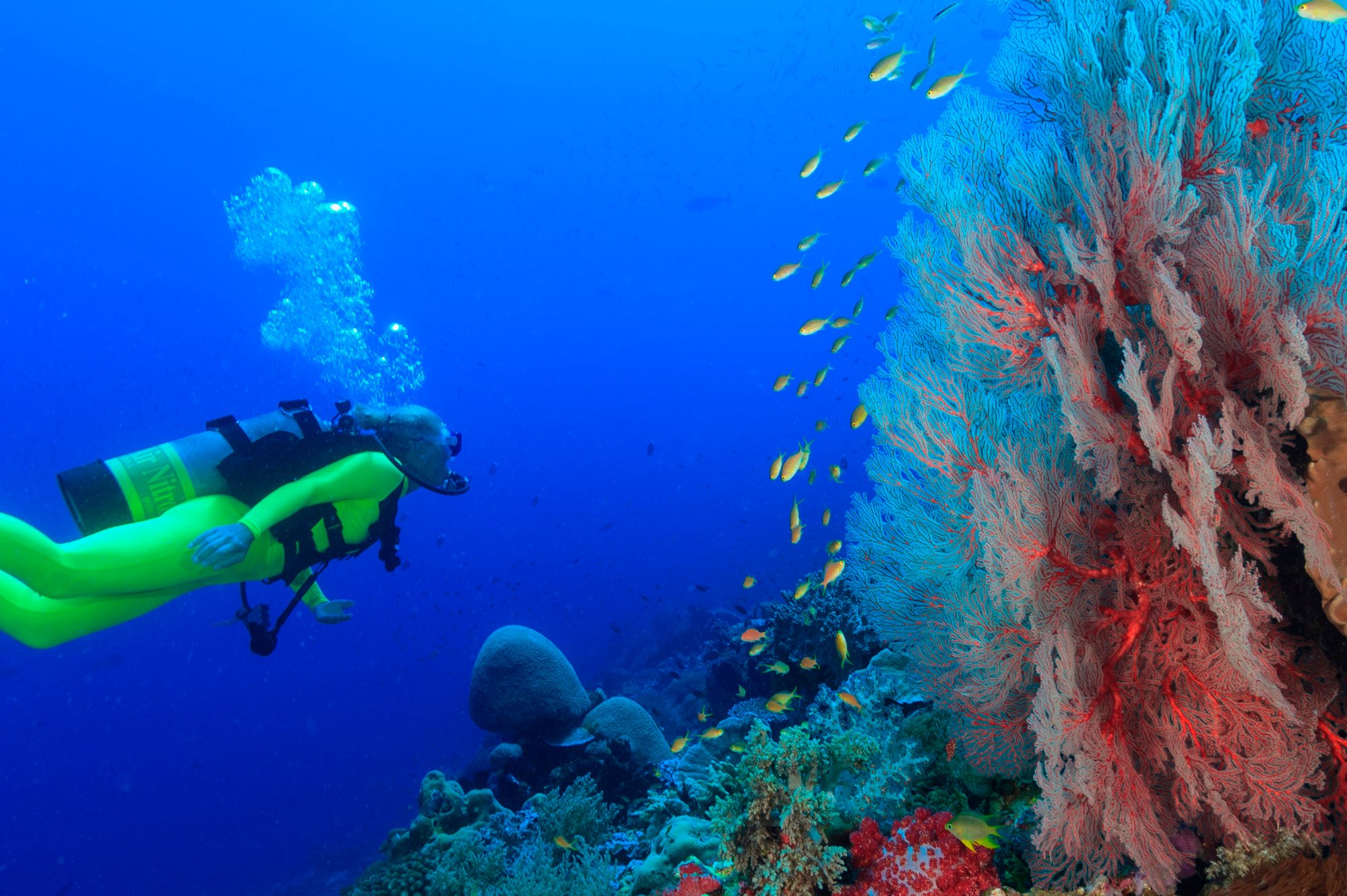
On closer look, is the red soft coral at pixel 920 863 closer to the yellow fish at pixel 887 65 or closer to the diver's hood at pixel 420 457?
the diver's hood at pixel 420 457

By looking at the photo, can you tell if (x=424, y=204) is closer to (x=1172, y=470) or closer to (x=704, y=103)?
(x=704, y=103)

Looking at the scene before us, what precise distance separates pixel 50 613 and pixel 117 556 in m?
0.82

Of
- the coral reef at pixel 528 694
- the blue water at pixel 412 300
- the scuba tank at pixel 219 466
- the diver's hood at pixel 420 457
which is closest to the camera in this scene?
the scuba tank at pixel 219 466

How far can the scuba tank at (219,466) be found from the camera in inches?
175

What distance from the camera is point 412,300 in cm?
9094

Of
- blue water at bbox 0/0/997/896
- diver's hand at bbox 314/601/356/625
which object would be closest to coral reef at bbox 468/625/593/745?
diver's hand at bbox 314/601/356/625

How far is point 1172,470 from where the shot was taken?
91.8 inches

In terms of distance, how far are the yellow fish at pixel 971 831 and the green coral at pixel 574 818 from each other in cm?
484

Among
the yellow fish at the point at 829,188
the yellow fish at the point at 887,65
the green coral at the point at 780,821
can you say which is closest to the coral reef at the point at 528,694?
the green coral at the point at 780,821

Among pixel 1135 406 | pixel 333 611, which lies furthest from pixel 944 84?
pixel 333 611

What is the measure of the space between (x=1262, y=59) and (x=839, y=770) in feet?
14.9

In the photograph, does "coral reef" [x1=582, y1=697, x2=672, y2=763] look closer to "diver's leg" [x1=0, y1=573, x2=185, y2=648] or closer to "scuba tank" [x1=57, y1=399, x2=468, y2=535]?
"scuba tank" [x1=57, y1=399, x2=468, y2=535]

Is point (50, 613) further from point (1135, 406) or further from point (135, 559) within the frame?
point (1135, 406)

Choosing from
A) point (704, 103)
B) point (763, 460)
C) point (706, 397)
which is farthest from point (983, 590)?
point (706, 397)
